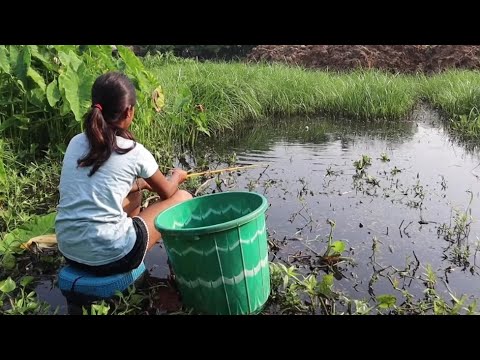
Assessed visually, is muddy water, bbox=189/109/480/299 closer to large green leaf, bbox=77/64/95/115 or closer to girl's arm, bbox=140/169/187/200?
girl's arm, bbox=140/169/187/200

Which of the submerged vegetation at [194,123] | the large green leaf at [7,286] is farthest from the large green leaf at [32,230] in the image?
the large green leaf at [7,286]

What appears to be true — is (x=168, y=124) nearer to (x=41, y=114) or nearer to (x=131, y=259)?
(x=41, y=114)

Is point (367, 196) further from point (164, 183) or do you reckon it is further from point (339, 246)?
point (164, 183)

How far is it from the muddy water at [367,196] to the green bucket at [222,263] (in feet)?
1.92

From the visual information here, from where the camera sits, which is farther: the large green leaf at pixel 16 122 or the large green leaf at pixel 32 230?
the large green leaf at pixel 16 122

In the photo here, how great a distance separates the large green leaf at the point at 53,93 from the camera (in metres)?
3.73

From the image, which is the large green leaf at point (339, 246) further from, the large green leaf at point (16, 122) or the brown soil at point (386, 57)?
the brown soil at point (386, 57)

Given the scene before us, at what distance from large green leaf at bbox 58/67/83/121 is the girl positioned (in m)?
1.44

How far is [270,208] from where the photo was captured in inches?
146

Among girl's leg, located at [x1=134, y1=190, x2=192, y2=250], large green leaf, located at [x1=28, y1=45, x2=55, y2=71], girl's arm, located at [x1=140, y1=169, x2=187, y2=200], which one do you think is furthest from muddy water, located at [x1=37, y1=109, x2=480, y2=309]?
large green leaf, located at [x1=28, y1=45, x2=55, y2=71]

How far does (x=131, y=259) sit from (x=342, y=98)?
218 inches

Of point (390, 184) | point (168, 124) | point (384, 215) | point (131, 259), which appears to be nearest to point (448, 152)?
point (390, 184)

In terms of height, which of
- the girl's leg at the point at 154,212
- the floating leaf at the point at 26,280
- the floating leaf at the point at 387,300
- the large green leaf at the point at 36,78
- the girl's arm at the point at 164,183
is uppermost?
the large green leaf at the point at 36,78

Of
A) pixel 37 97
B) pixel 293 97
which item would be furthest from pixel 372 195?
pixel 293 97
